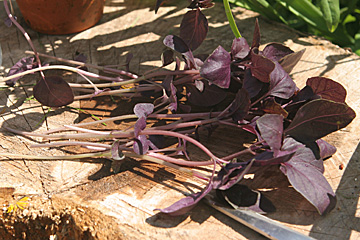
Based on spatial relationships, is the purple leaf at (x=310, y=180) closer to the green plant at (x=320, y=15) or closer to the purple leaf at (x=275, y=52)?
the purple leaf at (x=275, y=52)


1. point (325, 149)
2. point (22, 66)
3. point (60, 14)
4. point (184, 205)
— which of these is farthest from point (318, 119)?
point (60, 14)

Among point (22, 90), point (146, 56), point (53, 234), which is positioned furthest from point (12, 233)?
point (146, 56)

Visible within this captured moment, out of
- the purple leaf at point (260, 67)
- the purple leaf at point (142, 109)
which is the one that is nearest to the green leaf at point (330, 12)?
Answer: the purple leaf at point (260, 67)

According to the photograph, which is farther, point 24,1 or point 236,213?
point 24,1

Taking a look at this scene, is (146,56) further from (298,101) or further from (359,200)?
(359,200)

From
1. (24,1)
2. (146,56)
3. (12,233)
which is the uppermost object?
(24,1)

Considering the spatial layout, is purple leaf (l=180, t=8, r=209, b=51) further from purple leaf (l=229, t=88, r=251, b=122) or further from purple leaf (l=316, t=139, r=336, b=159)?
purple leaf (l=316, t=139, r=336, b=159)

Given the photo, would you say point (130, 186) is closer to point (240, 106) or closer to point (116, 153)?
point (116, 153)

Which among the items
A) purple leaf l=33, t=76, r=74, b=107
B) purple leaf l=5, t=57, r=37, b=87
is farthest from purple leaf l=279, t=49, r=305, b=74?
purple leaf l=5, t=57, r=37, b=87
